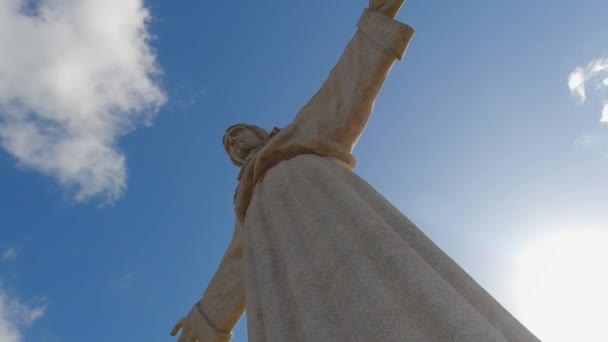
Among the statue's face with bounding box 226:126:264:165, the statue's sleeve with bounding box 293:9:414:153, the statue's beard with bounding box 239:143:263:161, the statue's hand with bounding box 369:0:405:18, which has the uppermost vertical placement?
the statue's face with bounding box 226:126:264:165

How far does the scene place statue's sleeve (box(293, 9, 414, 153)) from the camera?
4.66 meters

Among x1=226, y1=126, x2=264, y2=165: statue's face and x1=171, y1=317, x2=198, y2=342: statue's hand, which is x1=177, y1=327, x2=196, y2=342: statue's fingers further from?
x1=226, y1=126, x2=264, y2=165: statue's face

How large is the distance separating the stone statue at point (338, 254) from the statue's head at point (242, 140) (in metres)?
0.30

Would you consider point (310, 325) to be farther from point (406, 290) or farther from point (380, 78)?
point (380, 78)

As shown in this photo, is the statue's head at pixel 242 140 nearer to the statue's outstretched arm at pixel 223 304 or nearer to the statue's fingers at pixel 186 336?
the statue's outstretched arm at pixel 223 304

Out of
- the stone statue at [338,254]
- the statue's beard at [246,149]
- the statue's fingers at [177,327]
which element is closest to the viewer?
the stone statue at [338,254]

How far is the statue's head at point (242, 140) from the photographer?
6.20 m

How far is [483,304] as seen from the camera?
245 centimetres

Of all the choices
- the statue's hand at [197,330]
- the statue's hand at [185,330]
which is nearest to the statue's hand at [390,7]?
Result: the statue's hand at [197,330]

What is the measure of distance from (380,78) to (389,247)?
2499 millimetres

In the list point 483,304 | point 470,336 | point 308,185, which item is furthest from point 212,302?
point 470,336

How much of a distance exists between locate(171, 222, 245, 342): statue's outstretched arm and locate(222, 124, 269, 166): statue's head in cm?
83

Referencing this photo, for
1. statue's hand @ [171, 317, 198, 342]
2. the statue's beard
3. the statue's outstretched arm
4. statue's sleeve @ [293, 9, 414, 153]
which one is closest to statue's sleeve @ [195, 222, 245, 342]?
the statue's outstretched arm

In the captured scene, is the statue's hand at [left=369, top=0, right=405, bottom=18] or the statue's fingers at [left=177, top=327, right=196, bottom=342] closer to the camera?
the statue's hand at [left=369, top=0, right=405, bottom=18]
